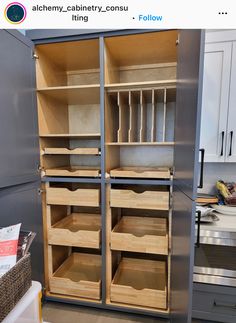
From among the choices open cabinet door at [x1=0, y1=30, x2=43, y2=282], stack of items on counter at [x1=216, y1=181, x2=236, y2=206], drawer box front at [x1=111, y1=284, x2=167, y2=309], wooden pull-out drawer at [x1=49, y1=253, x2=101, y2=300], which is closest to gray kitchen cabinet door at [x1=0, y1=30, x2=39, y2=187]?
open cabinet door at [x1=0, y1=30, x2=43, y2=282]

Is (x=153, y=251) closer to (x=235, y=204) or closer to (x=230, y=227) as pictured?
(x=230, y=227)

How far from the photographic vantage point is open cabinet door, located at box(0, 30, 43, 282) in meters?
0.92

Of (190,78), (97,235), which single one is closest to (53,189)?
(97,235)

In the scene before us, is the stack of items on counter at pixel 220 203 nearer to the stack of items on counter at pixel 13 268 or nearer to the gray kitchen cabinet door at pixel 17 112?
the stack of items on counter at pixel 13 268

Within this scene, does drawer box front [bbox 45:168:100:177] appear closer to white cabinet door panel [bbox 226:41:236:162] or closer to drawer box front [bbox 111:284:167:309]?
drawer box front [bbox 111:284:167:309]

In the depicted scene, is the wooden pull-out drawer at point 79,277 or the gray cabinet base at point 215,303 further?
the wooden pull-out drawer at point 79,277

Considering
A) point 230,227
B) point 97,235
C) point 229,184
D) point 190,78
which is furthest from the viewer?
point 229,184

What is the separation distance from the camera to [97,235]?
118cm

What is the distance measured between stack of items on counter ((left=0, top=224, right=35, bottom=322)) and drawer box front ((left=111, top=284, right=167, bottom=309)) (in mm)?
765

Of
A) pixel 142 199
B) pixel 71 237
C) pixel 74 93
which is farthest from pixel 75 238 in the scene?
pixel 74 93

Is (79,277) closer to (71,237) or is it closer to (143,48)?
(71,237)

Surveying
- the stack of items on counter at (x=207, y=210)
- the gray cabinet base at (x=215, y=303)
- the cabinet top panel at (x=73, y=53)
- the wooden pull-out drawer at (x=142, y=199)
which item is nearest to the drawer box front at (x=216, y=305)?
the gray cabinet base at (x=215, y=303)

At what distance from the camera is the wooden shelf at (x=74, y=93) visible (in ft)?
3.75
